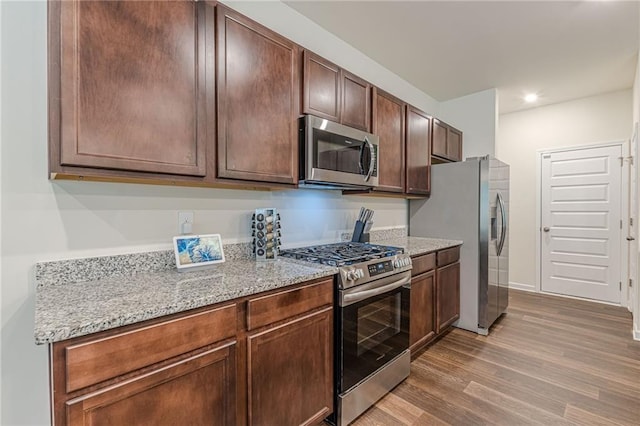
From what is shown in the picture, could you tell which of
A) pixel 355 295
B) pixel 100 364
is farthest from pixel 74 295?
pixel 355 295

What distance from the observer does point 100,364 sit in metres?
0.96

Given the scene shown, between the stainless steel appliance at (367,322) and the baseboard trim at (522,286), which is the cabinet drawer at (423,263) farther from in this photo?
the baseboard trim at (522,286)

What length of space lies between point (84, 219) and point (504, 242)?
3.69m

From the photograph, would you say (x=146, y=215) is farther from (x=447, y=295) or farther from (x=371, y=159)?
(x=447, y=295)

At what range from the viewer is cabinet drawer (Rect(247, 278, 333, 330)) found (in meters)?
1.35

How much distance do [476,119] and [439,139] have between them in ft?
2.91

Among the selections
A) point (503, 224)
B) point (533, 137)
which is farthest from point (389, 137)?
point (533, 137)

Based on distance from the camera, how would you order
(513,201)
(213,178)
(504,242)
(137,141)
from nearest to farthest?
(137,141) → (213,178) → (504,242) → (513,201)

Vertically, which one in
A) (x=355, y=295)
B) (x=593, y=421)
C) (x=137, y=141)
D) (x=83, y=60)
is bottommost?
(x=593, y=421)

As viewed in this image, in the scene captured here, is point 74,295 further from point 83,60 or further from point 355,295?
point 355,295

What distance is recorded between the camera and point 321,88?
6.87ft

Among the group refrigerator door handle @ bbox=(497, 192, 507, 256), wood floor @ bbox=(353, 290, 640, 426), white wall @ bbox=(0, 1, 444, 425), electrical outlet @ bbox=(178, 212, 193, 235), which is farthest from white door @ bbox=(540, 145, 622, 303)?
white wall @ bbox=(0, 1, 444, 425)

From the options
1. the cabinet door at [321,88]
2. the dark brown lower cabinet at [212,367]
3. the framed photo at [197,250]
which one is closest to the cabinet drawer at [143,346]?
the dark brown lower cabinet at [212,367]

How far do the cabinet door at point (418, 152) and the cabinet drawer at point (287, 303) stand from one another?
1714mm
